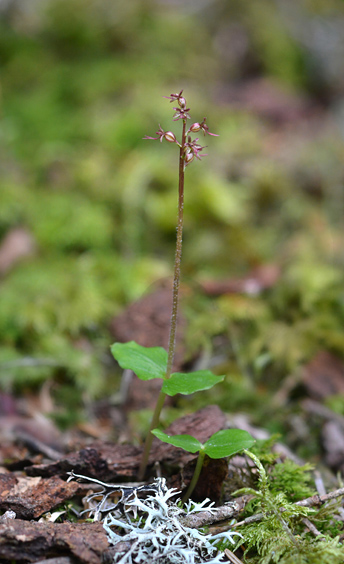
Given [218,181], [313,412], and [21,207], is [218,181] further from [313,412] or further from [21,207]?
[313,412]

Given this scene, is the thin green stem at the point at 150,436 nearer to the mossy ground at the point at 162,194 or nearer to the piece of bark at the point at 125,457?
the piece of bark at the point at 125,457

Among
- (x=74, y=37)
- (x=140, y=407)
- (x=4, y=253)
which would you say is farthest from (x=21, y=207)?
(x=74, y=37)

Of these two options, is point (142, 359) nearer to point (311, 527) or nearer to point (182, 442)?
point (182, 442)

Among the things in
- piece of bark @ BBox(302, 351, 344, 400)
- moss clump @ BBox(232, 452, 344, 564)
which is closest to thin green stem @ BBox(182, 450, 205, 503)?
moss clump @ BBox(232, 452, 344, 564)

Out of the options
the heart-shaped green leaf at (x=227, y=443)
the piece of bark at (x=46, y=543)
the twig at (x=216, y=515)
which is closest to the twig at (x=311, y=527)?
the twig at (x=216, y=515)

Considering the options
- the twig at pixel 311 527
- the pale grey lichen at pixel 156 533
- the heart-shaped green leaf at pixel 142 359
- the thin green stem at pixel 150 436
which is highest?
the heart-shaped green leaf at pixel 142 359
